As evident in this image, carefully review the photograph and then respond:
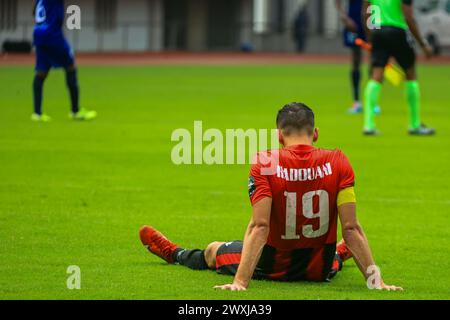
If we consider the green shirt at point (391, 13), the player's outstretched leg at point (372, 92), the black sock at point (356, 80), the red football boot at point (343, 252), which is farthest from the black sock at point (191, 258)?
the black sock at point (356, 80)

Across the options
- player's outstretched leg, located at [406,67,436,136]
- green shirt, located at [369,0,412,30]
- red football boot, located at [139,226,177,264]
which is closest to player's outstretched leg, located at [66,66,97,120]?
green shirt, located at [369,0,412,30]

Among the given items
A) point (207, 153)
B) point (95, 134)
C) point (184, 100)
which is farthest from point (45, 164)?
point (184, 100)

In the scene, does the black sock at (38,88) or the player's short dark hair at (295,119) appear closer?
the player's short dark hair at (295,119)

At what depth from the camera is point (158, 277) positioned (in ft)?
27.7

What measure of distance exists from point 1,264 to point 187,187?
4880mm

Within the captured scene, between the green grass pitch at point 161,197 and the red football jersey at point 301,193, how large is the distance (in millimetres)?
289

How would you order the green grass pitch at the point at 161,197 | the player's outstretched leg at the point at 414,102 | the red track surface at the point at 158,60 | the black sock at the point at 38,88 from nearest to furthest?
the green grass pitch at the point at 161,197, the player's outstretched leg at the point at 414,102, the black sock at the point at 38,88, the red track surface at the point at 158,60

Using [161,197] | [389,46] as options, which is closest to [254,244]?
[161,197]

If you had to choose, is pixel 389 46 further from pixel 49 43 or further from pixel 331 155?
pixel 331 155

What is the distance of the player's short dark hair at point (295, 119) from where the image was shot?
7836mm

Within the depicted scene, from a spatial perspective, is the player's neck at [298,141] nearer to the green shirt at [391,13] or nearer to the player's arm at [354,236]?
the player's arm at [354,236]

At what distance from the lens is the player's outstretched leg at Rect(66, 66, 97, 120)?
68.1ft

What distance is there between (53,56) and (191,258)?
40.6 feet
